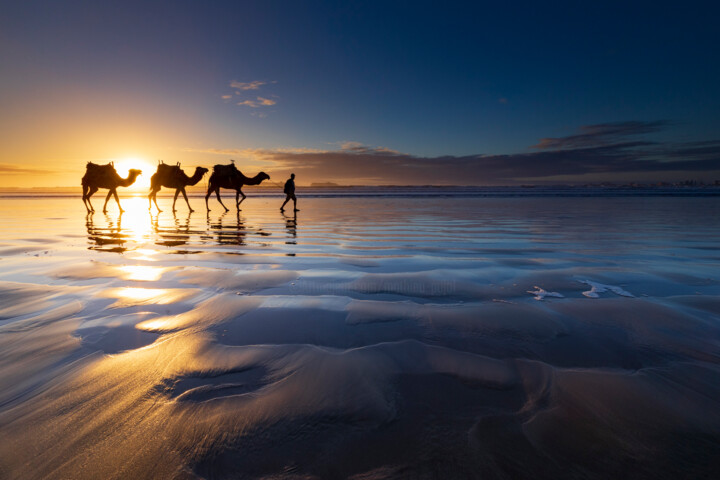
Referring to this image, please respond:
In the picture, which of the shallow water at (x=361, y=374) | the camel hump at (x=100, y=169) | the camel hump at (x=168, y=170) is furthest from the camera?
the camel hump at (x=168, y=170)

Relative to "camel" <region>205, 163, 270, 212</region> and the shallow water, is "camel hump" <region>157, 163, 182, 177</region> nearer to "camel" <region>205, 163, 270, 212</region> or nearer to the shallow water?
"camel" <region>205, 163, 270, 212</region>

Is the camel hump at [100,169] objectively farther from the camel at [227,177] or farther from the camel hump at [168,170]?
the camel at [227,177]

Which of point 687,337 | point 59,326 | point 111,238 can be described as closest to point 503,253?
point 687,337

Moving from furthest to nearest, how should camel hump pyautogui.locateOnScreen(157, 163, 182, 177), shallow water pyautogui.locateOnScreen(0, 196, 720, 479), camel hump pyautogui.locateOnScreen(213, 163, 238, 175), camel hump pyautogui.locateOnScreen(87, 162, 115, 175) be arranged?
camel hump pyautogui.locateOnScreen(157, 163, 182, 177)
camel hump pyautogui.locateOnScreen(213, 163, 238, 175)
camel hump pyautogui.locateOnScreen(87, 162, 115, 175)
shallow water pyautogui.locateOnScreen(0, 196, 720, 479)

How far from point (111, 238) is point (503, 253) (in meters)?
8.88

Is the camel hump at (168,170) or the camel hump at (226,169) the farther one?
the camel hump at (168,170)

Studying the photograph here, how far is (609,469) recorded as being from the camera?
49.5 inches

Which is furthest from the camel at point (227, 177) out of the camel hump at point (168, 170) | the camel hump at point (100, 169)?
the camel hump at point (100, 169)

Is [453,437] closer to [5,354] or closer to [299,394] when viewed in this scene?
[299,394]

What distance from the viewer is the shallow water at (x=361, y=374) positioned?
1.32 meters

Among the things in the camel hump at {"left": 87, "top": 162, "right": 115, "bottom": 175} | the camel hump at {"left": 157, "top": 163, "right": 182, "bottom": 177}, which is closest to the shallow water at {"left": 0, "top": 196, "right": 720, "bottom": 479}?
the camel hump at {"left": 87, "top": 162, "right": 115, "bottom": 175}

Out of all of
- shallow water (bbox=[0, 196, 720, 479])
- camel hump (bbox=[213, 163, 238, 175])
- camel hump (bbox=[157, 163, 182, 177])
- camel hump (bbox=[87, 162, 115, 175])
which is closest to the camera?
shallow water (bbox=[0, 196, 720, 479])

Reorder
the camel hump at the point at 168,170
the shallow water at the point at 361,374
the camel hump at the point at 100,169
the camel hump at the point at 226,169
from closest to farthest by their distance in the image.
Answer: the shallow water at the point at 361,374
the camel hump at the point at 100,169
the camel hump at the point at 226,169
the camel hump at the point at 168,170

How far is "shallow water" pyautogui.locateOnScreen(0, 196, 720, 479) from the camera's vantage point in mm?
1316
